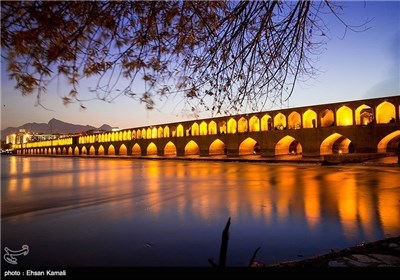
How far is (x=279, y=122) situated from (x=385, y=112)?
245 inches

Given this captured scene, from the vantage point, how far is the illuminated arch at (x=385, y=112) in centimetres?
1594

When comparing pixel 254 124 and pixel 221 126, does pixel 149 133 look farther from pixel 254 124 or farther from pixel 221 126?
pixel 254 124

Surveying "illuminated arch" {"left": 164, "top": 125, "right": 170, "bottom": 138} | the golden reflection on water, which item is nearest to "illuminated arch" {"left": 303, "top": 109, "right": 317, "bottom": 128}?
the golden reflection on water

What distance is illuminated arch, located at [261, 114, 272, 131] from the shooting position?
70.4 feet

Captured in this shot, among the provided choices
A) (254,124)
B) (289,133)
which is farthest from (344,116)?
(254,124)

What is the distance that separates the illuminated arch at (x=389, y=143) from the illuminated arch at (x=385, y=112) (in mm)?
861

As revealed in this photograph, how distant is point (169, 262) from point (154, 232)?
3.85ft

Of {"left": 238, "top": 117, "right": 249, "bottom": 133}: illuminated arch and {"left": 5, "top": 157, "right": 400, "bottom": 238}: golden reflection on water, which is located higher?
{"left": 238, "top": 117, "right": 249, "bottom": 133}: illuminated arch

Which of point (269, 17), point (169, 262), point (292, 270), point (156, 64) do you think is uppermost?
point (269, 17)

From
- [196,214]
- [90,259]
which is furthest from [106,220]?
[90,259]

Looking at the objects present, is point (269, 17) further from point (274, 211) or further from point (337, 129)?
point (337, 129)

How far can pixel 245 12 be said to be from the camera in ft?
9.30

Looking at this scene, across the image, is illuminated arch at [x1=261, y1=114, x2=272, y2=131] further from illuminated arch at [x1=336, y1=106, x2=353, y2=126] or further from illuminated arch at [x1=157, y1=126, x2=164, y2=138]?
illuminated arch at [x1=157, y1=126, x2=164, y2=138]

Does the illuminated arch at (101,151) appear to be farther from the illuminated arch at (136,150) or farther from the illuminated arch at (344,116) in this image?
the illuminated arch at (344,116)
